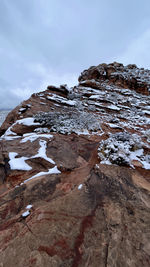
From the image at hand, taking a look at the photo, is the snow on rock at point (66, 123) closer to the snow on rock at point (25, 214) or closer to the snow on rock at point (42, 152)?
the snow on rock at point (42, 152)

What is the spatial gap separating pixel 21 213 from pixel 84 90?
54.2 ft

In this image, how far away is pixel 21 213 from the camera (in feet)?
7.63

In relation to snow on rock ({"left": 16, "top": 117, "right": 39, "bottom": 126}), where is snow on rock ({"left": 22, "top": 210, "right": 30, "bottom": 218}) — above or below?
below

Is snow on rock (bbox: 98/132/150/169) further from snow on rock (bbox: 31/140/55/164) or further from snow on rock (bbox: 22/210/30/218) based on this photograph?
snow on rock (bbox: 22/210/30/218)

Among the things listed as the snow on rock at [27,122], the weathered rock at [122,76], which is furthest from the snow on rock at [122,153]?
the weathered rock at [122,76]

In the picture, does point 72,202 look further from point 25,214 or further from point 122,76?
point 122,76

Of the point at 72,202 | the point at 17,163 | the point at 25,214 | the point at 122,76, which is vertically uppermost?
the point at 122,76

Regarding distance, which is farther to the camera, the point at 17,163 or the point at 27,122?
the point at 27,122

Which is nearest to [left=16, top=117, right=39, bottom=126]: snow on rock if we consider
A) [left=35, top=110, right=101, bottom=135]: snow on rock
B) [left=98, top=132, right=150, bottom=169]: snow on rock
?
[left=35, top=110, right=101, bottom=135]: snow on rock

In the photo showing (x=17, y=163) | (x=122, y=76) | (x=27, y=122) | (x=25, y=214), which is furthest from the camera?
(x=122, y=76)

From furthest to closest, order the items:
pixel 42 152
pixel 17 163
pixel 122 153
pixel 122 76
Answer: pixel 122 76 → pixel 42 152 → pixel 122 153 → pixel 17 163

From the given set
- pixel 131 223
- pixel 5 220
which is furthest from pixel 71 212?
pixel 5 220

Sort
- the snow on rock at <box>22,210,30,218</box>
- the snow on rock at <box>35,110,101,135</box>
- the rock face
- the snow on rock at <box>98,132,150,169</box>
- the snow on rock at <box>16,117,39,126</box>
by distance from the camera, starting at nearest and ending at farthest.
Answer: the rock face
the snow on rock at <box>22,210,30,218</box>
the snow on rock at <box>98,132,150,169</box>
the snow on rock at <box>35,110,101,135</box>
the snow on rock at <box>16,117,39,126</box>

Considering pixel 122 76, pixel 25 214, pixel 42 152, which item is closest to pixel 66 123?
pixel 42 152
